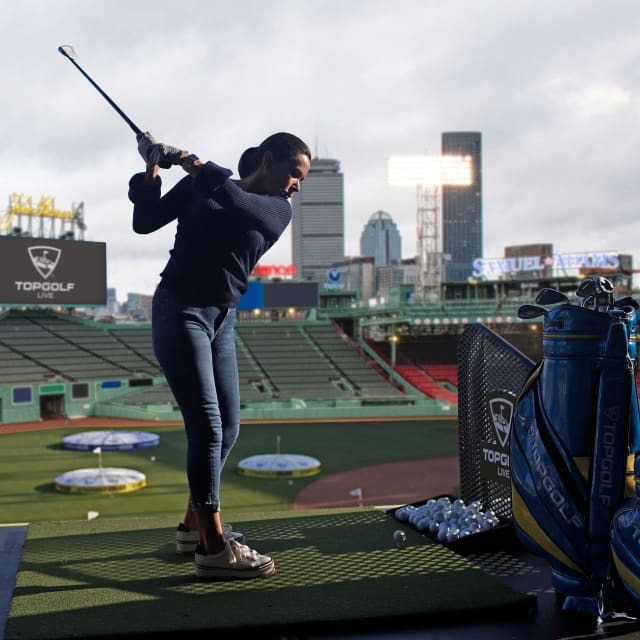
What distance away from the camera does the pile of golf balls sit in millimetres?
4832

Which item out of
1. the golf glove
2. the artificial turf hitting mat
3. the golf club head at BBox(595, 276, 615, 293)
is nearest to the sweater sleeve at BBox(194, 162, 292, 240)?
the golf glove

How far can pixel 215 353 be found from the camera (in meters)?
4.34

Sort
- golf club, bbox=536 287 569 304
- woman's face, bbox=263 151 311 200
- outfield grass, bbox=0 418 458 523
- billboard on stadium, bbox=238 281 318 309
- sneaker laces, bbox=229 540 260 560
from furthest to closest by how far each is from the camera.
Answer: billboard on stadium, bbox=238 281 318 309 < outfield grass, bbox=0 418 458 523 < woman's face, bbox=263 151 311 200 < sneaker laces, bbox=229 540 260 560 < golf club, bbox=536 287 569 304

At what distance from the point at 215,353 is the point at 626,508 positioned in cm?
247

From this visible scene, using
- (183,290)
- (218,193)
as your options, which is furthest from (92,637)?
(218,193)

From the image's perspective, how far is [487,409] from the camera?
553 centimetres

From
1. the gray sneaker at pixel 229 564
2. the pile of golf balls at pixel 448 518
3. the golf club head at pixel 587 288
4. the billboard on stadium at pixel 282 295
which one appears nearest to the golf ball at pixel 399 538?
the pile of golf balls at pixel 448 518

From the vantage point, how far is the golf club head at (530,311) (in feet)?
12.8

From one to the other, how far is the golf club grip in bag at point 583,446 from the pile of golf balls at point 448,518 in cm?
Result: 115

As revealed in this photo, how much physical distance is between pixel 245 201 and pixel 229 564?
2.07 m

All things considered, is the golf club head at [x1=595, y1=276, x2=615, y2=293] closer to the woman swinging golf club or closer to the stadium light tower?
the woman swinging golf club

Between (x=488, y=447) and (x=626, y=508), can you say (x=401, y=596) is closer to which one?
(x=626, y=508)

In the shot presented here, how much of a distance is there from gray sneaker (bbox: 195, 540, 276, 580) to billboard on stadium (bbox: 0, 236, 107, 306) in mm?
38583

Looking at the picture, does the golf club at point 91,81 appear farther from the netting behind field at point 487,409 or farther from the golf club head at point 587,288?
the netting behind field at point 487,409
